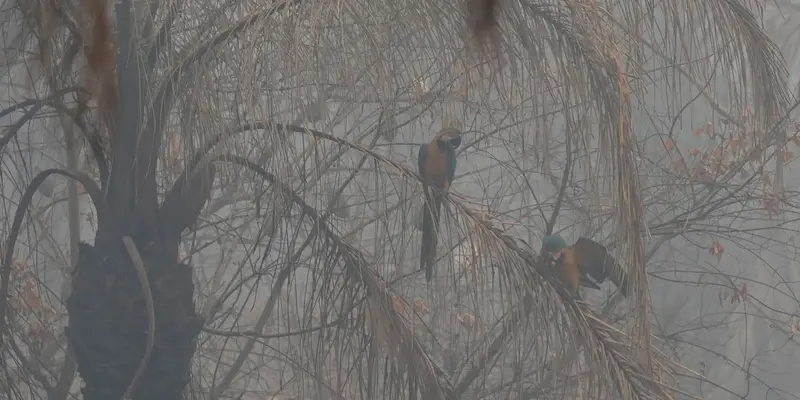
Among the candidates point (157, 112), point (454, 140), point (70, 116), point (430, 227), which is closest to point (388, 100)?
point (430, 227)

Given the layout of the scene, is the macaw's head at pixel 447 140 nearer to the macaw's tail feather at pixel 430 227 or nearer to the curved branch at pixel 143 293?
the macaw's tail feather at pixel 430 227

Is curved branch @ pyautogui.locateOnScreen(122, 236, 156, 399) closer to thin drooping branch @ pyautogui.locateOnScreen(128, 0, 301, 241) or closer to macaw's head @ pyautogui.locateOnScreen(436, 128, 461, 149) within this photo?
thin drooping branch @ pyautogui.locateOnScreen(128, 0, 301, 241)

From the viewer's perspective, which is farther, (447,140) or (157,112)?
(447,140)

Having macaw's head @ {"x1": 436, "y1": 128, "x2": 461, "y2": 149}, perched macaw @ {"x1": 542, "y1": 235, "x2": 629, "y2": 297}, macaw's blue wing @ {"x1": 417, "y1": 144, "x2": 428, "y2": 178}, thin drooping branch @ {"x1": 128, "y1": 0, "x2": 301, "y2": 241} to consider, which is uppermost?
macaw's blue wing @ {"x1": 417, "y1": 144, "x2": 428, "y2": 178}

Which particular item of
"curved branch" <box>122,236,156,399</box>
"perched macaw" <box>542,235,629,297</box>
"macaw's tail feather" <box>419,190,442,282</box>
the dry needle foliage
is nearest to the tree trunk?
"curved branch" <box>122,236,156,399</box>

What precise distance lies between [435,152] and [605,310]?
1.24m

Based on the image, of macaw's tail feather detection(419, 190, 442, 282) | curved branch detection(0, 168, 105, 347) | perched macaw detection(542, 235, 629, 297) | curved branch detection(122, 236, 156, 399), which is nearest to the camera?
macaw's tail feather detection(419, 190, 442, 282)

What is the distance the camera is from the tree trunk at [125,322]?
2.48 meters

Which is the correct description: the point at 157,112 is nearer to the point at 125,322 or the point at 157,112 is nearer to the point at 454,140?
the point at 125,322

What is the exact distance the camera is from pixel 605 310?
12.9 ft

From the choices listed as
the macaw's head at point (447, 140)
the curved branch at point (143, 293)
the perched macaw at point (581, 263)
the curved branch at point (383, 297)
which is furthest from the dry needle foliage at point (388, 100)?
the macaw's head at point (447, 140)

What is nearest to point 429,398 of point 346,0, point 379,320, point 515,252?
point 379,320

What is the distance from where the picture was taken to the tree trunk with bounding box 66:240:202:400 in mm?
2482

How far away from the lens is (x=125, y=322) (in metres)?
2.50
